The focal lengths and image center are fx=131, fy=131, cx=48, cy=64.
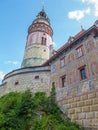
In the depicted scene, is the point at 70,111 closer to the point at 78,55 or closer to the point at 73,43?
the point at 78,55

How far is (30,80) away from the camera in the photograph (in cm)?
1783

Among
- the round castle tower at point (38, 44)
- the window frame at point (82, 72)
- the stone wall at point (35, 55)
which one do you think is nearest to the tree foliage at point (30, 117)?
the window frame at point (82, 72)

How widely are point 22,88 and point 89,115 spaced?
988cm

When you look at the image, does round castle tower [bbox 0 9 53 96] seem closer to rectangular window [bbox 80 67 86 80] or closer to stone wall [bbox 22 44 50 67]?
stone wall [bbox 22 44 50 67]

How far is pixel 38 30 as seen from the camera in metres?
28.7

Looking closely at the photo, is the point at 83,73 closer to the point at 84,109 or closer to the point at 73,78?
the point at 73,78

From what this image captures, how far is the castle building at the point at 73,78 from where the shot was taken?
36.6 feet

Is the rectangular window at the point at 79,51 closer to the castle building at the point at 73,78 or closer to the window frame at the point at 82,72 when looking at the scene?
the castle building at the point at 73,78

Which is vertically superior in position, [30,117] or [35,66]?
[35,66]

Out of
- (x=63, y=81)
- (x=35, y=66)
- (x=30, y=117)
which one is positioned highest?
(x=35, y=66)

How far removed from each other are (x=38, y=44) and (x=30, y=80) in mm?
11208

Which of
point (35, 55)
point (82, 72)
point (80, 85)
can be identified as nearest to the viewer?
point (80, 85)

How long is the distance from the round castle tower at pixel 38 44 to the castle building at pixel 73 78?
6.50 meters

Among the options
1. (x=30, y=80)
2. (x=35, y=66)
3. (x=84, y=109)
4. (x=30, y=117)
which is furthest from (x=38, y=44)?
(x=84, y=109)
